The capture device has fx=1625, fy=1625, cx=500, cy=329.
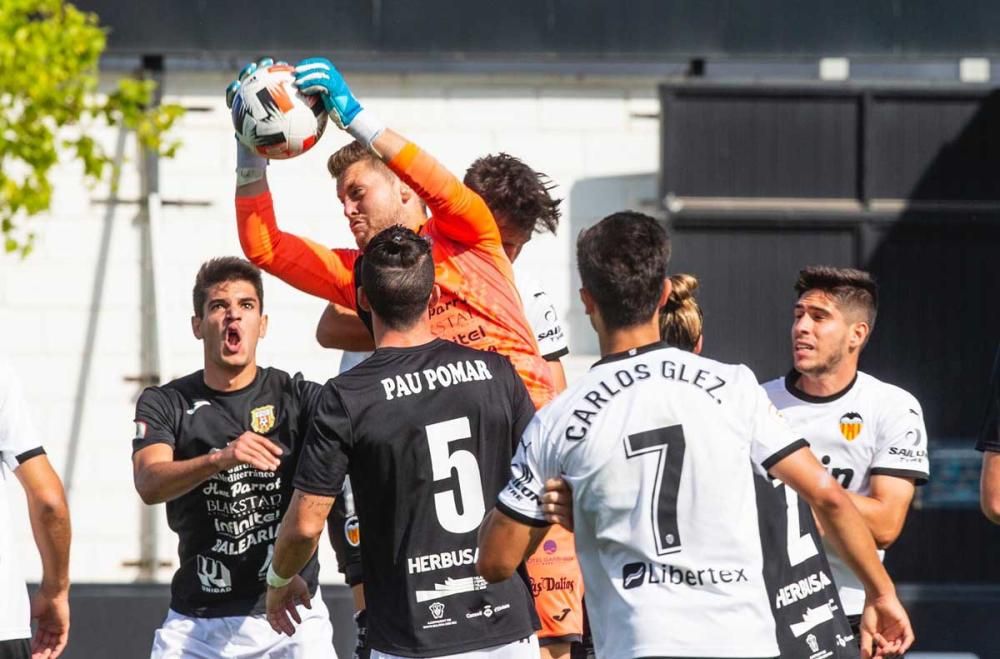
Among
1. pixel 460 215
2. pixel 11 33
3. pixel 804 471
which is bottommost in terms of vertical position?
pixel 804 471

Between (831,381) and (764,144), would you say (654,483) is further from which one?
(764,144)

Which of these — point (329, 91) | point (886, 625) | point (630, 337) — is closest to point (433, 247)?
point (329, 91)

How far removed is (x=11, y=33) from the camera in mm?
9148

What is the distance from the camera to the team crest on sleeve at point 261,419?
21.0ft

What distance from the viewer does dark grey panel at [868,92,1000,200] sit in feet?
35.1

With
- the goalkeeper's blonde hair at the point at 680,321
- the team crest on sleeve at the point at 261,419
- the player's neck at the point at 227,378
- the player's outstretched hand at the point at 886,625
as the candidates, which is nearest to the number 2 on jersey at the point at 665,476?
the player's outstretched hand at the point at 886,625

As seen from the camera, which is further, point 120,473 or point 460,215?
point 120,473

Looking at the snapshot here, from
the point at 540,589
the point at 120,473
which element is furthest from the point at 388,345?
the point at 120,473

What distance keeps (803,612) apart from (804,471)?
94cm

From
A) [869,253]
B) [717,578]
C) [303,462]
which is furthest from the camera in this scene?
[869,253]

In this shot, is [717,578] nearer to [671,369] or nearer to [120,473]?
[671,369]

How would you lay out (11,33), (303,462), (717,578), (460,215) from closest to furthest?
(717,578), (303,462), (460,215), (11,33)

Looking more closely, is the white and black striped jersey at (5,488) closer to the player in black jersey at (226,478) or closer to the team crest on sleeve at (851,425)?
the player in black jersey at (226,478)

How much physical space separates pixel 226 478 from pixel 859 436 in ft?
7.89
